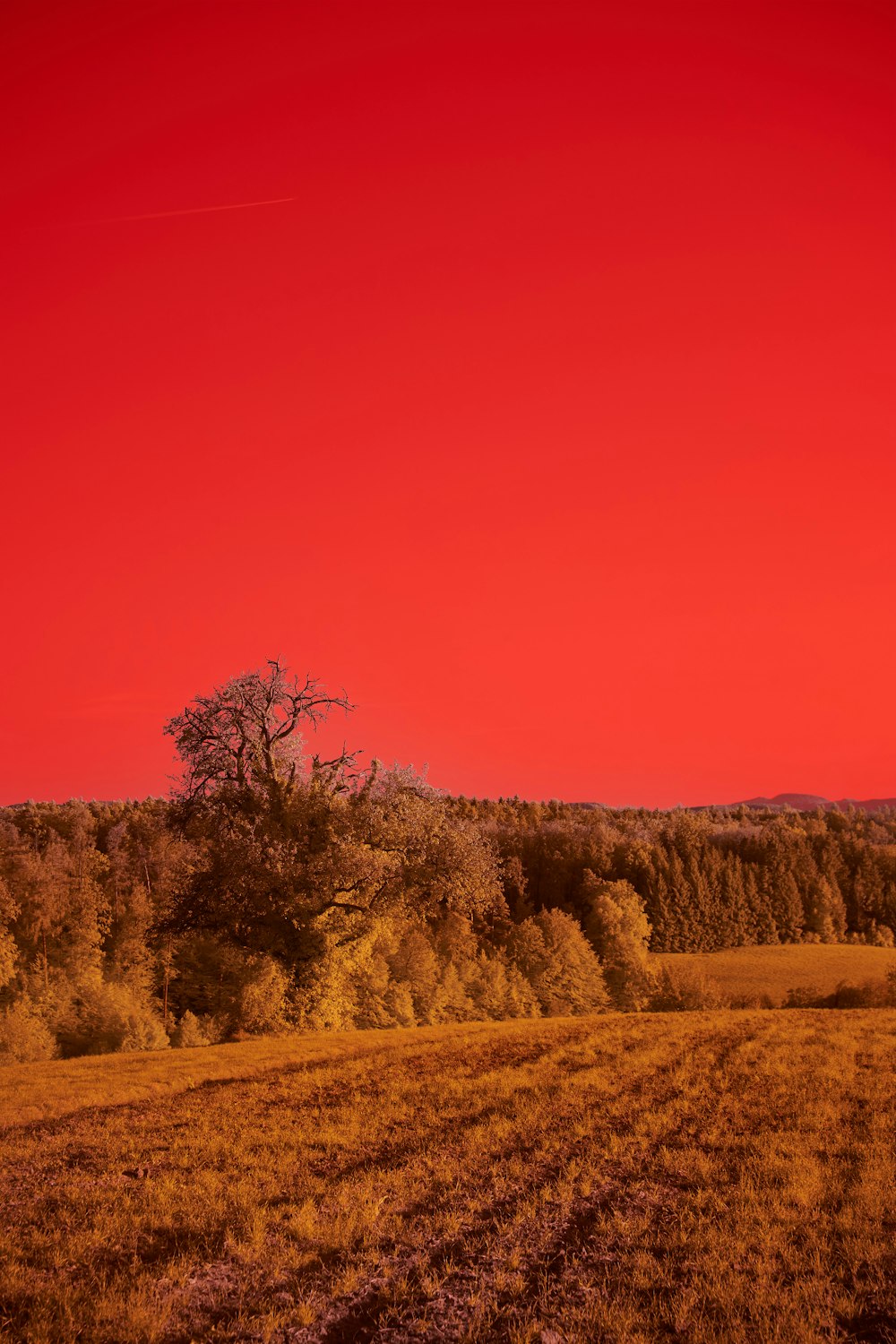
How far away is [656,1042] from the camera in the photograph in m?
29.1

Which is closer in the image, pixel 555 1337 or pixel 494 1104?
pixel 555 1337

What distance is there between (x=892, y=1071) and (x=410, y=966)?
50.6 m

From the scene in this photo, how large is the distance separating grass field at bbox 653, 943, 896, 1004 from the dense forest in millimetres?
7056

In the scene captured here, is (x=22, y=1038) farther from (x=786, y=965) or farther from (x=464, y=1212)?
(x=786, y=965)

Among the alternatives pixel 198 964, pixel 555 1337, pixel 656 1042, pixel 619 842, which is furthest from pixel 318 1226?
pixel 619 842

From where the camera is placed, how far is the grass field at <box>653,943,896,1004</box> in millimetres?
91000

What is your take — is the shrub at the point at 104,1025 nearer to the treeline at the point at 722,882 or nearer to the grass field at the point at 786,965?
the grass field at the point at 786,965

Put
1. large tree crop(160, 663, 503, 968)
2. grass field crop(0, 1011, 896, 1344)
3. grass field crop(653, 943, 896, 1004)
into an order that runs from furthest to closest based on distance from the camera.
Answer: grass field crop(653, 943, 896, 1004)
large tree crop(160, 663, 503, 968)
grass field crop(0, 1011, 896, 1344)

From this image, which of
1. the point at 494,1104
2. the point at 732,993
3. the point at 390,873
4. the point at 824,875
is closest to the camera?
the point at 494,1104

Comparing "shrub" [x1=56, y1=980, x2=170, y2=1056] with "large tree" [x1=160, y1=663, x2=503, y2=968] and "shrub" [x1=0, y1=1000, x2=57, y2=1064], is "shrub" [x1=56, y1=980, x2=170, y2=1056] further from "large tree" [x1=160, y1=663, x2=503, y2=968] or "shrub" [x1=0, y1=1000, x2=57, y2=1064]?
"large tree" [x1=160, y1=663, x2=503, y2=968]

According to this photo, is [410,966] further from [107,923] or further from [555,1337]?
[555,1337]

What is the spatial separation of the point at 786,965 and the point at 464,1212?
340ft

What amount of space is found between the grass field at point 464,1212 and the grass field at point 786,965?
7342cm

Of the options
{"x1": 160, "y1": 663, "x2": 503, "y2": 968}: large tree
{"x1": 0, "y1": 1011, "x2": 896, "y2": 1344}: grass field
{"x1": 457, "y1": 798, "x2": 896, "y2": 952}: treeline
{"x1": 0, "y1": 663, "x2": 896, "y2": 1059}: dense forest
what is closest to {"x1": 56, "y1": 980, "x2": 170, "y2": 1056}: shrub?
{"x1": 0, "y1": 663, "x2": 896, "y2": 1059}: dense forest
